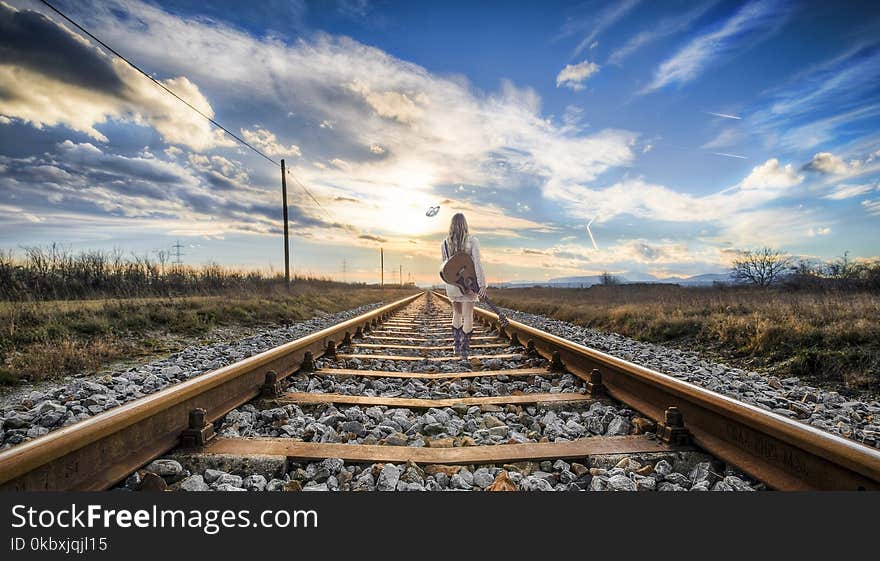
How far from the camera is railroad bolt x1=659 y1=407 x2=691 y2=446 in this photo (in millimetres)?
2408

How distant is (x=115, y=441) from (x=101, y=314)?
7.34 m

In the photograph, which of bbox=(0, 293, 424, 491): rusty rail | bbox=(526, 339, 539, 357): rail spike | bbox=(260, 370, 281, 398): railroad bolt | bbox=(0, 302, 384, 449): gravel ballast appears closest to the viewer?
A: bbox=(0, 293, 424, 491): rusty rail

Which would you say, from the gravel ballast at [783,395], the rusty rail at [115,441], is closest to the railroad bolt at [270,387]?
the rusty rail at [115,441]

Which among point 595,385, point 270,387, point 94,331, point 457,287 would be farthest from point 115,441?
point 94,331

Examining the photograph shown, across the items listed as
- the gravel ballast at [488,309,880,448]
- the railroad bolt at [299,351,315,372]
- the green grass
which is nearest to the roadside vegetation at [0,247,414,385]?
the green grass

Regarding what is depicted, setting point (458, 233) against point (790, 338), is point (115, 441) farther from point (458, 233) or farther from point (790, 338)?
point (790, 338)

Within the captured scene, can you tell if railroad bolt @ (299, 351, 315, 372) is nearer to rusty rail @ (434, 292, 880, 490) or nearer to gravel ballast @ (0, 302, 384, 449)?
gravel ballast @ (0, 302, 384, 449)

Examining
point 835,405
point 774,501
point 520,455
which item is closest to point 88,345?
point 520,455

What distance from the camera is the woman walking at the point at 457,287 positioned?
4906 mm

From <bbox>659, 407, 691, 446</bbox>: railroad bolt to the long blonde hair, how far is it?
9.44ft

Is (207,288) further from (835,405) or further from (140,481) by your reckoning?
(835,405)

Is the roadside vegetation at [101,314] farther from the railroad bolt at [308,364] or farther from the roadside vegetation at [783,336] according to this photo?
Result: the roadside vegetation at [783,336]

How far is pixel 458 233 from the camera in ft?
16.3

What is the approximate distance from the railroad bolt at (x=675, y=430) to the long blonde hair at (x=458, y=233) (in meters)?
2.88
